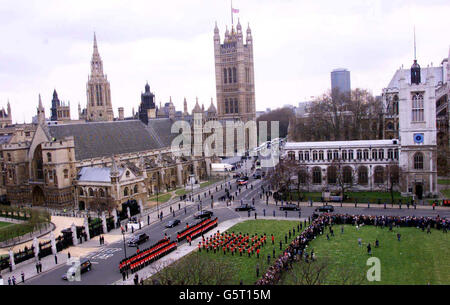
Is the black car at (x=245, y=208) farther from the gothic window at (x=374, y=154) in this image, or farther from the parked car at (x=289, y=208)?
the gothic window at (x=374, y=154)

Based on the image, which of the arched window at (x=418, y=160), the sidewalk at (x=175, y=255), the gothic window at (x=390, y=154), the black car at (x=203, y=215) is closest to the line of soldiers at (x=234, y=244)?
the sidewalk at (x=175, y=255)

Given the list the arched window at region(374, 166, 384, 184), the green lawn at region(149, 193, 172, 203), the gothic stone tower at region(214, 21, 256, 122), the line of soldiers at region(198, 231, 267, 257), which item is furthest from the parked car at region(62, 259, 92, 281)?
the gothic stone tower at region(214, 21, 256, 122)

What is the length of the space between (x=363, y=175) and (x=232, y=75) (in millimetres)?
67375

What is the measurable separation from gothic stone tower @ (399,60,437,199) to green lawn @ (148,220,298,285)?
2008 cm

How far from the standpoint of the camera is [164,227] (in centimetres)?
4619

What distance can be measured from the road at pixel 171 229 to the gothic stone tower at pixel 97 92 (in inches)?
2618

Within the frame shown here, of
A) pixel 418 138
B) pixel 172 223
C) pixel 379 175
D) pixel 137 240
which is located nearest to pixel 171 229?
pixel 172 223

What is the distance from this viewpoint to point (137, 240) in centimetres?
3947

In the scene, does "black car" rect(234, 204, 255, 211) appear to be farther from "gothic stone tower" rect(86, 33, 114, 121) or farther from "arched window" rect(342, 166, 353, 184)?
"gothic stone tower" rect(86, 33, 114, 121)

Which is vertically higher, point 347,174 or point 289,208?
point 347,174

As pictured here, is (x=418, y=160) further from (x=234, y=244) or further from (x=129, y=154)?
(x=129, y=154)
